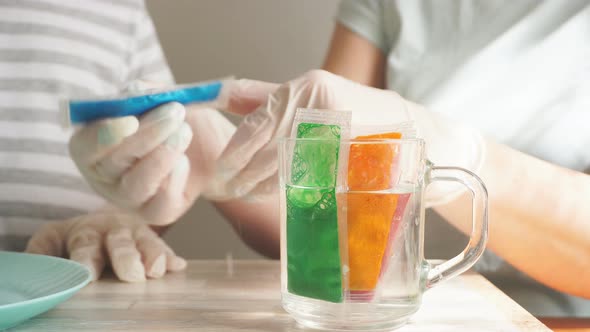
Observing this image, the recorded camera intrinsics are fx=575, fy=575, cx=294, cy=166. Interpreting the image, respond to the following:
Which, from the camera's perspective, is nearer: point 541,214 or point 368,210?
point 368,210

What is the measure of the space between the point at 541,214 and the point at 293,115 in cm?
31

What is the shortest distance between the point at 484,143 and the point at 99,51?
2.27 ft

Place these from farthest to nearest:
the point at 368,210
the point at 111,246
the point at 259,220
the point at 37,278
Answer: the point at 259,220, the point at 111,246, the point at 37,278, the point at 368,210

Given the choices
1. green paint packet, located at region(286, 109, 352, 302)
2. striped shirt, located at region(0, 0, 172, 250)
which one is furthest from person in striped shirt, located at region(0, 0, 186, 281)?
green paint packet, located at region(286, 109, 352, 302)

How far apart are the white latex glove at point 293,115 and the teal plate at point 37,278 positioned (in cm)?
18

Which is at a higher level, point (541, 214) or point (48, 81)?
point (48, 81)

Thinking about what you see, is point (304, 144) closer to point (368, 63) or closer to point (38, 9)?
point (368, 63)

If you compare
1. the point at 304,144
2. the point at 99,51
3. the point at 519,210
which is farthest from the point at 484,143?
the point at 99,51

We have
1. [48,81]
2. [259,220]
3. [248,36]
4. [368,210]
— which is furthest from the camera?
[248,36]

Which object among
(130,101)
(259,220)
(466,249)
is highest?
(130,101)

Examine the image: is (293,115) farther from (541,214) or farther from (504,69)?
(504,69)

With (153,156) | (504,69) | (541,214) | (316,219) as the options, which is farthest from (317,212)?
(504,69)

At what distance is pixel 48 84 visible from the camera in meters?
0.95

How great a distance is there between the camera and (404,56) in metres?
0.93
